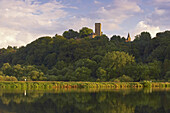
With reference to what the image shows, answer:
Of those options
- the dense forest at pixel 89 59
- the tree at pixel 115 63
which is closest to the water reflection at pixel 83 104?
the dense forest at pixel 89 59

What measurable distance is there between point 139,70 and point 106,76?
882cm

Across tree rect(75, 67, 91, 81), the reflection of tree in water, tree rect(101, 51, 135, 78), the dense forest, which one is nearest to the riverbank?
the dense forest

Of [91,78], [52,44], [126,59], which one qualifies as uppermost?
[52,44]

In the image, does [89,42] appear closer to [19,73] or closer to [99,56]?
[99,56]

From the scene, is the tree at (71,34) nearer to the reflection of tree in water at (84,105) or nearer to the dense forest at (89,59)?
the dense forest at (89,59)

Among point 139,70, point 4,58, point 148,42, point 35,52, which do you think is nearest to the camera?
point 139,70

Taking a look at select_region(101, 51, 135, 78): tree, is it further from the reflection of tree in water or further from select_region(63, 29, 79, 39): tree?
select_region(63, 29, 79, 39): tree

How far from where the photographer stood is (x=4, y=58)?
11412 cm

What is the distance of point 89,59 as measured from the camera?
83688 millimetres

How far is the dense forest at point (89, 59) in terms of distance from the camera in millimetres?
67625

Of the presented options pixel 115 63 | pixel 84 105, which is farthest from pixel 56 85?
pixel 115 63

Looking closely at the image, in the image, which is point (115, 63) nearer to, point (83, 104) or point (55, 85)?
point (55, 85)

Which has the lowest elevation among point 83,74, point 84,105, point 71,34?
point 84,105

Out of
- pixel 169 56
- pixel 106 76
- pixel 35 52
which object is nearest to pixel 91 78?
pixel 106 76
